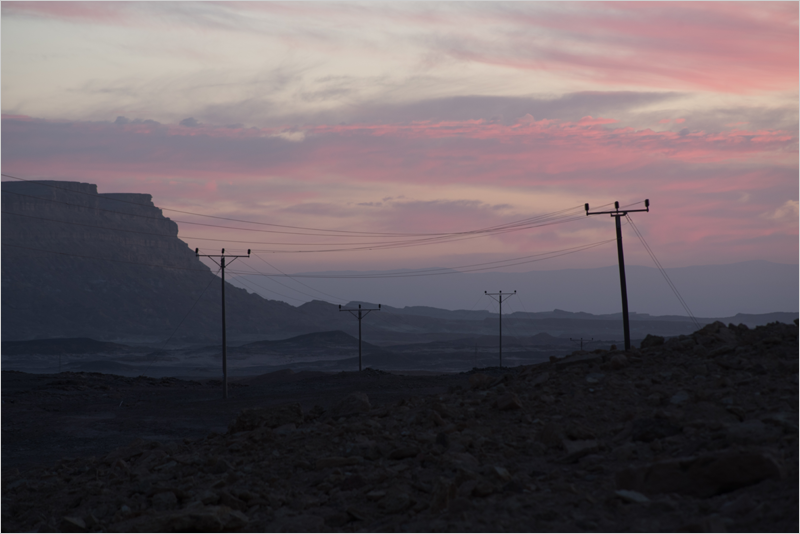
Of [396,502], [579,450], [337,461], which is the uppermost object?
[579,450]

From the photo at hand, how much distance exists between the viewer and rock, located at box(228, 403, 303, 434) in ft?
52.4

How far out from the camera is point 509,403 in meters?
13.5

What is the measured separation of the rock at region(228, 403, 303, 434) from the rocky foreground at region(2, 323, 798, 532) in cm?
4

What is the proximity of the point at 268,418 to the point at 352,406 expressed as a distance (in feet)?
6.85

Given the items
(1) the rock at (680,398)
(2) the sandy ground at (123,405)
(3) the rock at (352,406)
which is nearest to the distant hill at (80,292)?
(2) the sandy ground at (123,405)

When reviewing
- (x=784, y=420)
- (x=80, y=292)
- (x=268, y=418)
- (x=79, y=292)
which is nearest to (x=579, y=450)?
(x=784, y=420)

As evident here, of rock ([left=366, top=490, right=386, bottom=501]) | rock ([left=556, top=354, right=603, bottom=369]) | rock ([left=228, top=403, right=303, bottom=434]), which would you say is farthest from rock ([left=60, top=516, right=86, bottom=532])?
rock ([left=556, top=354, right=603, bottom=369])

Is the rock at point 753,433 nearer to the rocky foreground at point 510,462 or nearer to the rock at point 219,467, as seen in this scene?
the rocky foreground at point 510,462

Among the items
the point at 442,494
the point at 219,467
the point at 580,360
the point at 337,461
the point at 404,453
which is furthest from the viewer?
the point at 580,360

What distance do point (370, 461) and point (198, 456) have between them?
14.4 ft

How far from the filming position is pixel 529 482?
32.6 feet

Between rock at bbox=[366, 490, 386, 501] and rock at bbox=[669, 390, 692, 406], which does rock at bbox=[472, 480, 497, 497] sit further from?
rock at bbox=[669, 390, 692, 406]

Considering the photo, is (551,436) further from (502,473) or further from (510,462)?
(502,473)

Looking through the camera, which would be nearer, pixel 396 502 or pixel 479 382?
pixel 396 502
